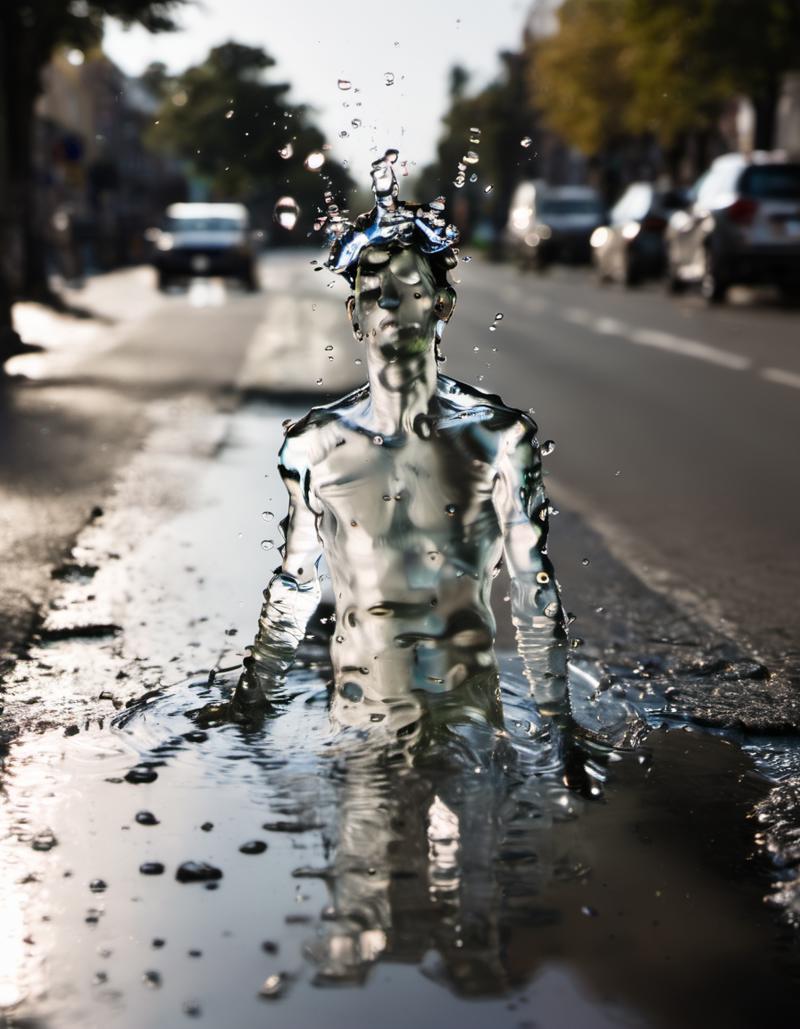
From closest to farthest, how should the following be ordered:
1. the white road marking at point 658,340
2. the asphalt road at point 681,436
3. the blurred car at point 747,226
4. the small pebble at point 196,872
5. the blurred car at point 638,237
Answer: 1. the small pebble at point 196,872
2. the asphalt road at point 681,436
3. the white road marking at point 658,340
4. the blurred car at point 747,226
5. the blurred car at point 638,237

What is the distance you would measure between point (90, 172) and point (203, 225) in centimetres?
1302

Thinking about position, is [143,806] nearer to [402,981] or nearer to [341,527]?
[341,527]

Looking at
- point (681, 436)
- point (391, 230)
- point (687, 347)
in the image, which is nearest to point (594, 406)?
point (681, 436)

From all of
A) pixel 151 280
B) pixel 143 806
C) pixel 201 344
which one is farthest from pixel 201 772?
pixel 151 280

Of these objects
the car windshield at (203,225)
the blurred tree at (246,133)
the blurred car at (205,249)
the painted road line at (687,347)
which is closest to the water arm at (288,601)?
the blurred tree at (246,133)

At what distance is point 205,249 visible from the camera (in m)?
36.7

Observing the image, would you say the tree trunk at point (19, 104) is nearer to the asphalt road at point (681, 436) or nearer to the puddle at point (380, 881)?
the asphalt road at point (681, 436)

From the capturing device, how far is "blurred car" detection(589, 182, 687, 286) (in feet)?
101

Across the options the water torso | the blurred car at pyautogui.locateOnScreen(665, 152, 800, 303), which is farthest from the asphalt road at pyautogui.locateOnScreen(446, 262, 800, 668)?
the water torso

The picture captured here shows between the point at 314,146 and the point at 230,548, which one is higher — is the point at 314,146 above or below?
above

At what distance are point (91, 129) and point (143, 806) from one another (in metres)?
89.4

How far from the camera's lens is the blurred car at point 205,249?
36.6 m

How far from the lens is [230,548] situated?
267 inches

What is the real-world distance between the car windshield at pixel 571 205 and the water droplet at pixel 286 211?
40.4 meters
